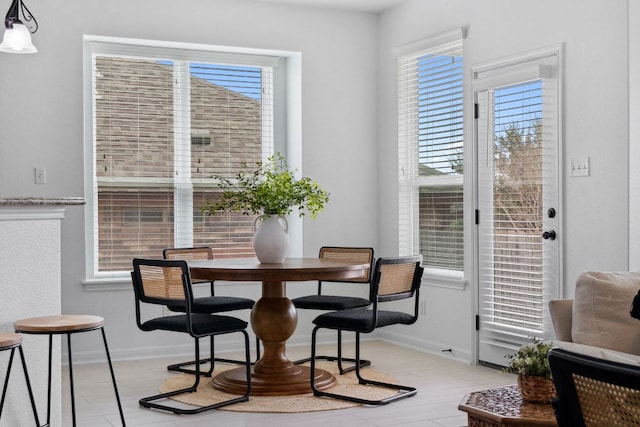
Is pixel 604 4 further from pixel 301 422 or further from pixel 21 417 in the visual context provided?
pixel 21 417

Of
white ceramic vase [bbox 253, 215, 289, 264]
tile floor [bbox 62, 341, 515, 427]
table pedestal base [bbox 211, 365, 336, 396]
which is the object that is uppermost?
white ceramic vase [bbox 253, 215, 289, 264]

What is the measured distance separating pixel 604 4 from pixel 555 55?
0.44 metres

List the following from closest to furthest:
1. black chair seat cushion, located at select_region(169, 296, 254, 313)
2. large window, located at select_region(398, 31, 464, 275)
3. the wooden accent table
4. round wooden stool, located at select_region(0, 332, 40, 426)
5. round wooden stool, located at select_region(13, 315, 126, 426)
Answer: the wooden accent table
round wooden stool, located at select_region(0, 332, 40, 426)
round wooden stool, located at select_region(13, 315, 126, 426)
black chair seat cushion, located at select_region(169, 296, 254, 313)
large window, located at select_region(398, 31, 464, 275)

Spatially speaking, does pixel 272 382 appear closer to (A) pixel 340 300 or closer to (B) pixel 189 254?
(A) pixel 340 300

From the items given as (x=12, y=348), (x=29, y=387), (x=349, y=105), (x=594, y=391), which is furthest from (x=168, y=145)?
(x=594, y=391)

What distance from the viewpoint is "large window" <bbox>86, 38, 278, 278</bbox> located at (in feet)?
18.8

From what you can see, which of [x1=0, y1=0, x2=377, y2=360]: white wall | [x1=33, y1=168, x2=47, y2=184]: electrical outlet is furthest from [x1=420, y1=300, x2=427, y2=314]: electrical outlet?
[x1=33, y1=168, x2=47, y2=184]: electrical outlet

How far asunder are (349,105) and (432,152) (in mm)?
907

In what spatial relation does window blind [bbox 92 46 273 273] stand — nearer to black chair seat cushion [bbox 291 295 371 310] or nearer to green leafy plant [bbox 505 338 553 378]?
black chair seat cushion [bbox 291 295 371 310]

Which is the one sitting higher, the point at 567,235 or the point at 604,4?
the point at 604,4

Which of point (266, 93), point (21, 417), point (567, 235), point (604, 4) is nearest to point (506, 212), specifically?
point (567, 235)

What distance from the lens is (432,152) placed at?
5.85 m

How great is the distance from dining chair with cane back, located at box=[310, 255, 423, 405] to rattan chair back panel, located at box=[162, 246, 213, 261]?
1.18m

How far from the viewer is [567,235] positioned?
457 centimetres
